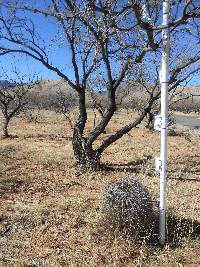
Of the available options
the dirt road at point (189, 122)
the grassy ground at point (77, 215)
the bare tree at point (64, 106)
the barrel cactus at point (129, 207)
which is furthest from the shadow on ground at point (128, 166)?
the dirt road at point (189, 122)

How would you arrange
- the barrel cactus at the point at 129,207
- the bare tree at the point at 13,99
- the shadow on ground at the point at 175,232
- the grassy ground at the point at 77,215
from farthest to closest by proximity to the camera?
the bare tree at the point at 13,99
the barrel cactus at the point at 129,207
the shadow on ground at the point at 175,232
the grassy ground at the point at 77,215

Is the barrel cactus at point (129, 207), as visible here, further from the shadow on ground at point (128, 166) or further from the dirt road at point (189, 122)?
the dirt road at point (189, 122)

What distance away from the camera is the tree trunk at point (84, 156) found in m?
12.8

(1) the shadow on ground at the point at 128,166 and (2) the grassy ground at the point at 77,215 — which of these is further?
(1) the shadow on ground at the point at 128,166

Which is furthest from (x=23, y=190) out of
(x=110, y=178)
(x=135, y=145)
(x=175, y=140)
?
(x=175, y=140)

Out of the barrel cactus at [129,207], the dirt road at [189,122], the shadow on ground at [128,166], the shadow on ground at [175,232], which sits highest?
the barrel cactus at [129,207]

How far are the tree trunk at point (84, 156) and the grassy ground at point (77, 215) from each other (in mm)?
297

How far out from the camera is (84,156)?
514 inches

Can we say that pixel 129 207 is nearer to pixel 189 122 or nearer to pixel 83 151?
pixel 83 151

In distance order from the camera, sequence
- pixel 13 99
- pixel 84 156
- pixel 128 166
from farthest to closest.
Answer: pixel 13 99
pixel 128 166
pixel 84 156

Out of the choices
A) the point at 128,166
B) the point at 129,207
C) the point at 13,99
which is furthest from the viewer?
the point at 13,99

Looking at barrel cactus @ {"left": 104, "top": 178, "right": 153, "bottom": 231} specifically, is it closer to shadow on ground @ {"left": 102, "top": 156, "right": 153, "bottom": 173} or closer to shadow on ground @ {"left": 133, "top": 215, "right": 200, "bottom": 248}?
shadow on ground @ {"left": 133, "top": 215, "right": 200, "bottom": 248}

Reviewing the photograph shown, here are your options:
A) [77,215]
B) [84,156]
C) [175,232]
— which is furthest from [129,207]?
[84,156]

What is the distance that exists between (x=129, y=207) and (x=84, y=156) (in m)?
5.82
